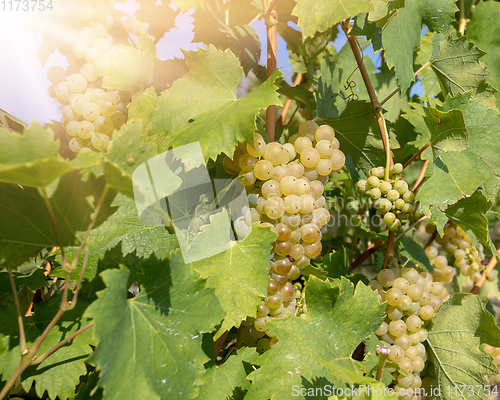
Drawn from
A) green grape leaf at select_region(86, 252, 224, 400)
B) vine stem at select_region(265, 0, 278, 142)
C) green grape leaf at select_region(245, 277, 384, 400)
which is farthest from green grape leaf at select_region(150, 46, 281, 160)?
green grape leaf at select_region(245, 277, 384, 400)

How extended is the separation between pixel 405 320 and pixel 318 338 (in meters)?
0.28

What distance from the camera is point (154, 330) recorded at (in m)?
0.56

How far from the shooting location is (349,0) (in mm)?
712

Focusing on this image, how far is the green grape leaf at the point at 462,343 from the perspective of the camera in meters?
0.87

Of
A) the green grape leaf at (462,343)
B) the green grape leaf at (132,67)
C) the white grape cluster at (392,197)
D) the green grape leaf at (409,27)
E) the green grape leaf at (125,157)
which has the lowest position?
the green grape leaf at (462,343)

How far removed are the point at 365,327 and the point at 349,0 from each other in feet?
2.08

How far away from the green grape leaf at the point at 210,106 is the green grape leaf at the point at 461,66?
55cm

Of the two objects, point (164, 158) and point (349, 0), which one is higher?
point (349, 0)

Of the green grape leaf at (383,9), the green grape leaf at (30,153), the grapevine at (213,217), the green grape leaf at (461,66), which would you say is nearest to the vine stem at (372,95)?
the grapevine at (213,217)

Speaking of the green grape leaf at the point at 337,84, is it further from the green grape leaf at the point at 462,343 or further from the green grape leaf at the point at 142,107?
the green grape leaf at the point at 462,343

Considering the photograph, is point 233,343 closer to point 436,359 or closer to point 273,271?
point 273,271

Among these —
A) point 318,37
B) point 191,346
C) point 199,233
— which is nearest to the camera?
point 191,346

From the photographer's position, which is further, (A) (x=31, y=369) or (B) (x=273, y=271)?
(B) (x=273, y=271)

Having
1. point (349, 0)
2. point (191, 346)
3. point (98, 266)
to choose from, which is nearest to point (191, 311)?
point (191, 346)
